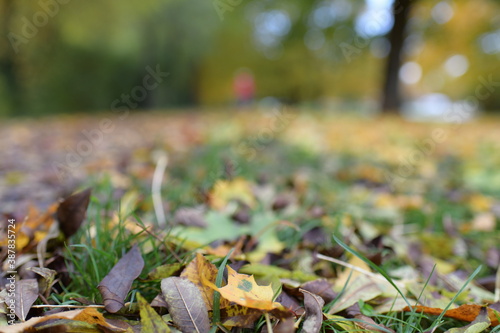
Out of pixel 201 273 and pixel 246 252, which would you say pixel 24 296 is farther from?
pixel 246 252

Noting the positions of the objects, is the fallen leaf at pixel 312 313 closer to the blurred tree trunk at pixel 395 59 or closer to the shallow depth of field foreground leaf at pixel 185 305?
the shallow depth of field foreground leaf at pixel 185 305

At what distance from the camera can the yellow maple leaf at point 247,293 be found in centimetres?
64

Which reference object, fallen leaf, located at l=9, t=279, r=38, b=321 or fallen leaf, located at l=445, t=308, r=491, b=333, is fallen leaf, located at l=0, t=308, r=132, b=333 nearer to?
fallen leaf, located at l=9, t=279, r=38, b=321

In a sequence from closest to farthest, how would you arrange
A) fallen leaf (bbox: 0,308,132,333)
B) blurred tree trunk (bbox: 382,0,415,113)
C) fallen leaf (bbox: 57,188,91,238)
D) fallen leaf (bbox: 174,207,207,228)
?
fallen leaf (bbox: 0,308,132,333) → fallen leaf (bbox: 57,188,91,238) → fallen leaf (bbox: 174,207,207,228) → blurred tree trunk (bbox: 382,0,415,113)

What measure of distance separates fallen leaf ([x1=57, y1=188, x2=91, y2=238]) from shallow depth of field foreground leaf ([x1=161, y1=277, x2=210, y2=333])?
35 cm

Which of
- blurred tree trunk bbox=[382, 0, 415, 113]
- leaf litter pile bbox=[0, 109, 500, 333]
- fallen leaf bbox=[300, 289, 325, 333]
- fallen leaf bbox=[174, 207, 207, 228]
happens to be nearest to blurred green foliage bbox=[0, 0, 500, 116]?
blurred tree trunk bbox=[382, 0, 415, 113]

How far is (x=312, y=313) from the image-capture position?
0.71 metres

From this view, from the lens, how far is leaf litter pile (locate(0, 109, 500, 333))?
70 centimetres

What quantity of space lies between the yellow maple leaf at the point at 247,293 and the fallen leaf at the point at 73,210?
442 mm

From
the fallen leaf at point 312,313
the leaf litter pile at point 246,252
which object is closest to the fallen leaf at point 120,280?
the leaf litter pile at point 246,252

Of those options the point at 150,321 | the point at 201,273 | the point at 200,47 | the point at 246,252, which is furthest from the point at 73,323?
the point at 200,47

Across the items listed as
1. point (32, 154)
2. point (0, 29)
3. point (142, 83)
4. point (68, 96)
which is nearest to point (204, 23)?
point (142, 83)

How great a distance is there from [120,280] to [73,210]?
11.4 inches

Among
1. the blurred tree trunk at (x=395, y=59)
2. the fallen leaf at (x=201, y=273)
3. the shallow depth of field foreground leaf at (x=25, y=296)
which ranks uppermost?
the shallow depth of field foreground leaf at (x=25, y=296)
